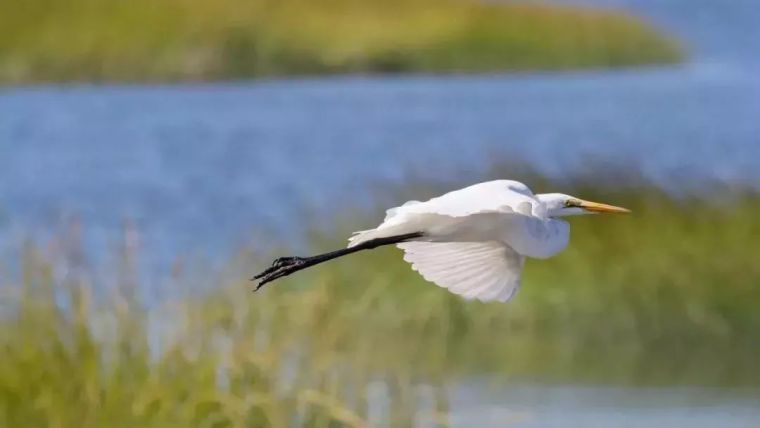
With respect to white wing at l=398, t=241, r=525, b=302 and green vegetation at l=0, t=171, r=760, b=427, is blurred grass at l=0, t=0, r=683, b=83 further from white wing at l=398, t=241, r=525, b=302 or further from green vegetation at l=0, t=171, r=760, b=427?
white wing at l=398, t=241, r=525, b=302

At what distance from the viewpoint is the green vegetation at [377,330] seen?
262 centimetres

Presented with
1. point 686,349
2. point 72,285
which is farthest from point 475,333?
point 72,285

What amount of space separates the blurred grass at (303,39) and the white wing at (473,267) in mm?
3403

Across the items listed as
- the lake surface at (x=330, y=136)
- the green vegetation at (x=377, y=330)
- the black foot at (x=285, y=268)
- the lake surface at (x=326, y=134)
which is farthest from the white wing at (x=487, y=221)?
the lake surface at (x=326, y=134)

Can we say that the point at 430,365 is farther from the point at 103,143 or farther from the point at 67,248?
the point at 103,143

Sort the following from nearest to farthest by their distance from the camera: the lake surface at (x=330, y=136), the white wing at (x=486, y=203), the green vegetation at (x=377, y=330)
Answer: the white wing at (x=486, y=203) < the green vegetation at (x=377, y=330) < the lake surface at (x=330, y=136)

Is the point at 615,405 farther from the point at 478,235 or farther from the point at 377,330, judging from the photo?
the point at 478,235

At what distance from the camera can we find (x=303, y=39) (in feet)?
Answer: 18.3

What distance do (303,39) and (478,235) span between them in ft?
12.5

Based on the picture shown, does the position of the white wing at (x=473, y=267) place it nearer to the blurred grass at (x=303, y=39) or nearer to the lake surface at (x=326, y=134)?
the lake surface at (x=326, y=134)

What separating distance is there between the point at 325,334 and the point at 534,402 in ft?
3.41

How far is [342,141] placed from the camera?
516 centimetres

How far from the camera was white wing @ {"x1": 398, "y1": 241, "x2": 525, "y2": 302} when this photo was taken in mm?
1839

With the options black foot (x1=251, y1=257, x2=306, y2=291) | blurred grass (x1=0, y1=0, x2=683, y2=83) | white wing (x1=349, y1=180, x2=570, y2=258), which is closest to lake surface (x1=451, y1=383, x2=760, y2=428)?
black foot (x1=251, y1=257, x2=306, y2=291)
